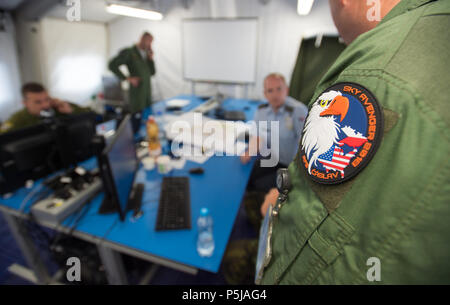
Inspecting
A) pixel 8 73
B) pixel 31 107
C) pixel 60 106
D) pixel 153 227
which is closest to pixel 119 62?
pixel 60 106

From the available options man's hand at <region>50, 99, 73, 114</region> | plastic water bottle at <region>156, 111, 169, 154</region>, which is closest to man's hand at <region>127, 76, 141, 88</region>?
plastic water bottle at <region>156, 111, 169, 154</region>

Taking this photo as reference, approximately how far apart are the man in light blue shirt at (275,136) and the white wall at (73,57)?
469 cm

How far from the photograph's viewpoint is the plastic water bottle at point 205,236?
0.90m

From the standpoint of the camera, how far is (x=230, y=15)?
12.9 feet

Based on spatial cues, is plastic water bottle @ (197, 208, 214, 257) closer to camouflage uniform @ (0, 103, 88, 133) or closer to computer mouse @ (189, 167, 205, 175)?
computer mouse @ (189, 167, 205, 175)

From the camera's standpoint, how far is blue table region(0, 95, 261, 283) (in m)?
0.91

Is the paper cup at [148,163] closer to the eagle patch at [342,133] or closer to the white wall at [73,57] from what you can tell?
the eagle patch at [342,133]

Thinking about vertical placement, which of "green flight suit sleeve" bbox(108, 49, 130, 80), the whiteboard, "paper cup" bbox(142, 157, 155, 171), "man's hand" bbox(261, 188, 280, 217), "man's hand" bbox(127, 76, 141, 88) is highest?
the whiteboard

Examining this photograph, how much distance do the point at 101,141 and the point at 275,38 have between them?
381cm

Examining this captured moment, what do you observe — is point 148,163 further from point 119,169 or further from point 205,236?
point 205,236

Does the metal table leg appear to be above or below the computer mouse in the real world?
below

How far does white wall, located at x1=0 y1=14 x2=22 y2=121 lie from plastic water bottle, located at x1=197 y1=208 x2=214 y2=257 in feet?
16.3

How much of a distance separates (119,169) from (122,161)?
3.2 inches

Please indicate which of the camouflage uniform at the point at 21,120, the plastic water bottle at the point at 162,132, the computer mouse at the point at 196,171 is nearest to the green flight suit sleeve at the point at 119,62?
the plastic water bottle at the point at 162,132
